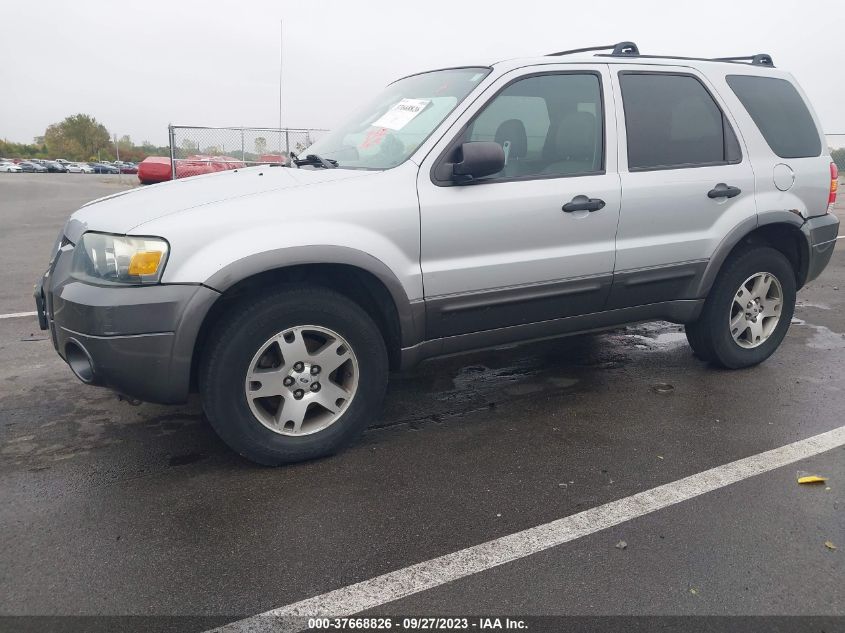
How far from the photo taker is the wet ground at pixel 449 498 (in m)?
2.41

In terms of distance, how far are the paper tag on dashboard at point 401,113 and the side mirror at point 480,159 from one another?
53 cm

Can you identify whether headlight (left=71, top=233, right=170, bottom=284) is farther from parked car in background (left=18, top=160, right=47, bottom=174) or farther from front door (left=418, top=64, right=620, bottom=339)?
parked car in background (left=18, top=160, right=47, bottom=174)

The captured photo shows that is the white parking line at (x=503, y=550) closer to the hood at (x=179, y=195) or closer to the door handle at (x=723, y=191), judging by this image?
the door handle at (x=723, y=191)

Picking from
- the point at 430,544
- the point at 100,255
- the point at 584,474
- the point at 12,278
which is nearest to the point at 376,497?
the point at 430,544

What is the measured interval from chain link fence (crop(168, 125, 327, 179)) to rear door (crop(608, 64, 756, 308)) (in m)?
8.78

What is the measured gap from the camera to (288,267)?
3182 millimetres

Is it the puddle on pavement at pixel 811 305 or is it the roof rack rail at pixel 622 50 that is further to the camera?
the puddle on pavement at pixel 811 305

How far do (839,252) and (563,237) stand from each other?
27.0 feet

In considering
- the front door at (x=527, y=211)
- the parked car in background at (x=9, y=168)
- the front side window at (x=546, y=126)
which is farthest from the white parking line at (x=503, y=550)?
the parked car in background at (x=9, y=168)

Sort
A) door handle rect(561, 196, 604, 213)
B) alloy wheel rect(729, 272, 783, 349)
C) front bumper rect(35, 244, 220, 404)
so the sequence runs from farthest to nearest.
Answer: alloy wheel rect(729, 272, 783, 349), door handle rect(561, 196, 604, 213), front bumper rect(35, 244, 220, 404)

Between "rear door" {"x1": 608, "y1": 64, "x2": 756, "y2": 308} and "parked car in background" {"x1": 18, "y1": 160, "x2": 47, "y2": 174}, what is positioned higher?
"parked car in background" {"x1": 18, "y1": 160, "x2": 47, "y2": 174}

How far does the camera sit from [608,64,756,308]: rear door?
4031 mm

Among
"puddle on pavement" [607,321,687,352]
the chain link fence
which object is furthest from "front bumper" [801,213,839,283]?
the chain link fence

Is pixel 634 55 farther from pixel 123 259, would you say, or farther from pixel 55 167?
pixel 55 167
